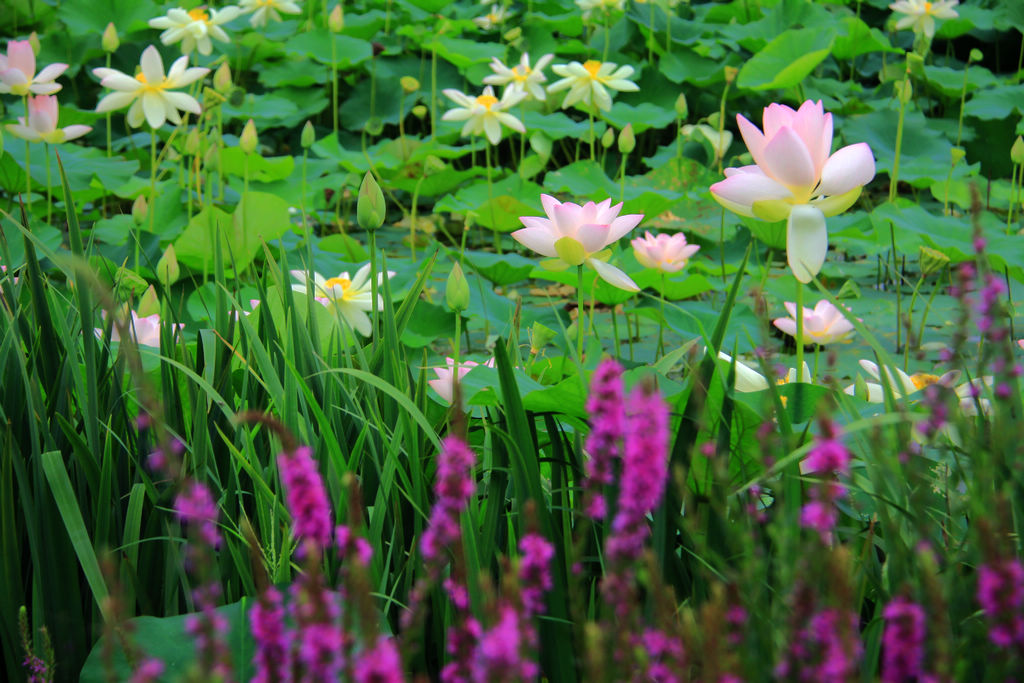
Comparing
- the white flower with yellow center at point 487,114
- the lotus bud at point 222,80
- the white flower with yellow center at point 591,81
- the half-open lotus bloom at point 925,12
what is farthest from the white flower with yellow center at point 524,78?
the half-open lotus bloom at point 925,12

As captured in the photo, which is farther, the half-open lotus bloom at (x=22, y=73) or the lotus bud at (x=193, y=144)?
the lotus bud at (x=193, y=144)

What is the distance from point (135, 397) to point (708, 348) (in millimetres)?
523

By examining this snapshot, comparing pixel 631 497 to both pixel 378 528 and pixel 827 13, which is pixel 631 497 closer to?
pixel 378 528

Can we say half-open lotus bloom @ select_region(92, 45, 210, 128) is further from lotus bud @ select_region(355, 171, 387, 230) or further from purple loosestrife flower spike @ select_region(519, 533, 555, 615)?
purple loosestrife flower spike @ select_region(519, 533, 555, 615)

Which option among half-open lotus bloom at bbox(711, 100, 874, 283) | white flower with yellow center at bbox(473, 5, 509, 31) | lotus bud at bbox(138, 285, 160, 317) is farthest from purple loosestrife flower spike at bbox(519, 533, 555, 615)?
white flower with yellow center at bbox(473, 5, 509, 31)

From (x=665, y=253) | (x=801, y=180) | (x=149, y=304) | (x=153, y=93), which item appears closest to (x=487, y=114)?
(x=153, y=93)

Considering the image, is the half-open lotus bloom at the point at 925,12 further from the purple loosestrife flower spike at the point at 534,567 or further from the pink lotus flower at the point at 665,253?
the purple loosestrife flower spike at the point at 534,567

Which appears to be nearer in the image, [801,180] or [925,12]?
[801,180]

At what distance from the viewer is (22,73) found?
1656mm

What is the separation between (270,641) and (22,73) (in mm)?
1623

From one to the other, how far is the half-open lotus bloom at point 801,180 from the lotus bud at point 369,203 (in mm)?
315

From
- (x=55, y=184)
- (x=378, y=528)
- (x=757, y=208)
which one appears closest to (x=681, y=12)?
(x=55, y=184)

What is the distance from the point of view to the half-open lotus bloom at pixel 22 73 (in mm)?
1639

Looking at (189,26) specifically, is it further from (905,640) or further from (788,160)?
(905,640)
